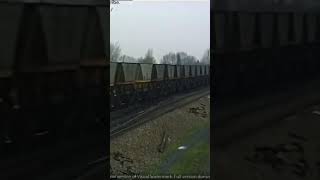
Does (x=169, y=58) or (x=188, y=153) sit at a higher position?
(x=169, y=58)

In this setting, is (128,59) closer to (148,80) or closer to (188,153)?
(148,80)

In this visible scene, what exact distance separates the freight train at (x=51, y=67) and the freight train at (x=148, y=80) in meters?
0.28

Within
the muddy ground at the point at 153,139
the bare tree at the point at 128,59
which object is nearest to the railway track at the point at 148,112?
the muddy ground at the point at 153,139

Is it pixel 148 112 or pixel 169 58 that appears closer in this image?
pixel 169 58

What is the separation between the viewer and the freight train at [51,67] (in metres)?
2.99

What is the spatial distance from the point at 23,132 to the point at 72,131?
0.33 meters

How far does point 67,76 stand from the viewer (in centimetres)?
308

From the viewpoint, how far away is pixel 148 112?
12.0 feet

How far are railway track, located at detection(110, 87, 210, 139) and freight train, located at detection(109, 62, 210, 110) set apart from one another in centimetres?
7

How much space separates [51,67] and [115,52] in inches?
21.8
